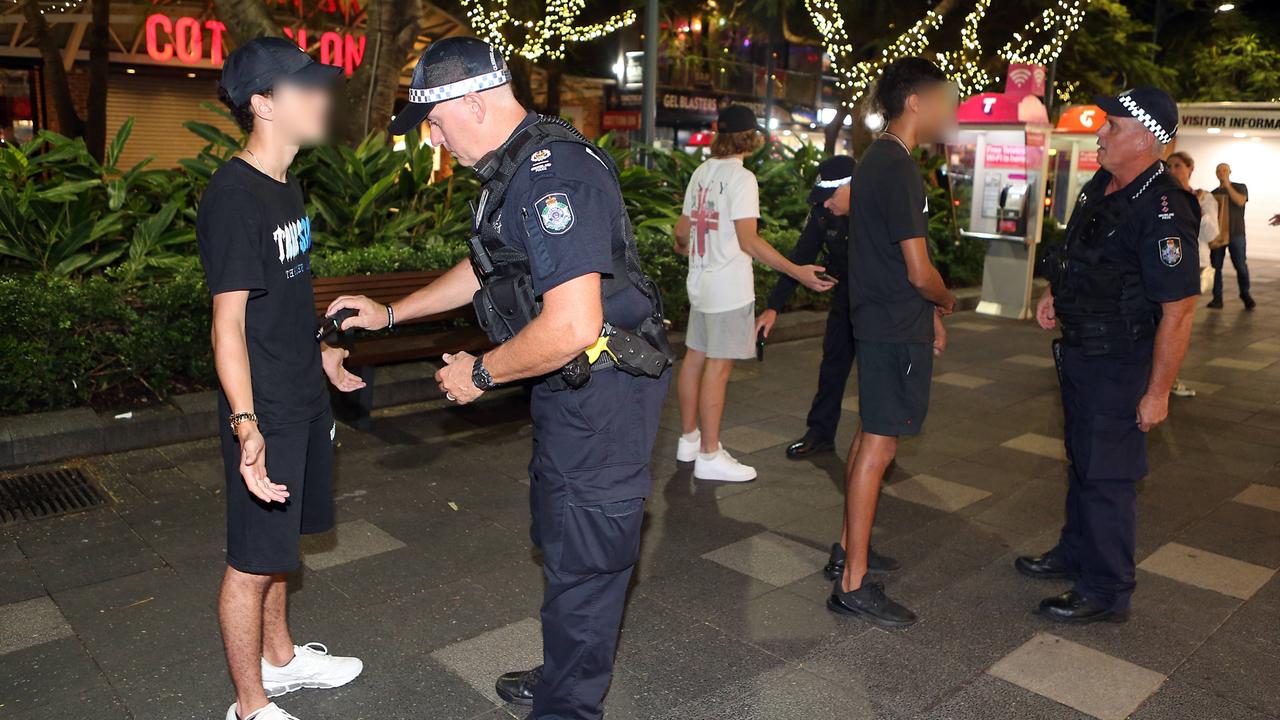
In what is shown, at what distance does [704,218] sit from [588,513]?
10.2ft

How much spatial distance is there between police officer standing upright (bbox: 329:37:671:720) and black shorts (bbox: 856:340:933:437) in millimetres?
1475

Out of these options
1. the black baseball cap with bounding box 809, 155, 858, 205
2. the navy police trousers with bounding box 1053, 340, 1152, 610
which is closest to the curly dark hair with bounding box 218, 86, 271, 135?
the navy police trousers with bounding box 1053, 340, 1152, 610

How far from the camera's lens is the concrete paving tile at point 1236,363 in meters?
9.20

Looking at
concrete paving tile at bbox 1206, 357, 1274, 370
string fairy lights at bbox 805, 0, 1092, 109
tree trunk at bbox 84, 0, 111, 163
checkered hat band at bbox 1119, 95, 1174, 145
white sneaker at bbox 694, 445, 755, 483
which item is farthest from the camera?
string fairy lights at bbox 805, 0, 1092, 109

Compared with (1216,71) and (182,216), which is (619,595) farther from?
(1216,71)

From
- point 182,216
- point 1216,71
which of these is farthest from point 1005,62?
point 182,216

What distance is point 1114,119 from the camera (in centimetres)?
382

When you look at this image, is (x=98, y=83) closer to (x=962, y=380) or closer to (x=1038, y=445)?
(x=962, y=380)

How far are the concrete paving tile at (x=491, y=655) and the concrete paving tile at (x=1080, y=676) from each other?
167cm

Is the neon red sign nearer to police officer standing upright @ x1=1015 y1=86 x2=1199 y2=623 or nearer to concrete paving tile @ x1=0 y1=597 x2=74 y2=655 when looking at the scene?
concrete paving tile @ x1=0 y1=597 x2=74 y2=655

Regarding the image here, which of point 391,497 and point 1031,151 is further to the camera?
point 1031,151

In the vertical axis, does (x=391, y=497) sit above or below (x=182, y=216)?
below

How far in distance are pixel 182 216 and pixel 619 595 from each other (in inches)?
240

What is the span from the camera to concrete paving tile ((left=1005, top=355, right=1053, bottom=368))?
29.7ft
